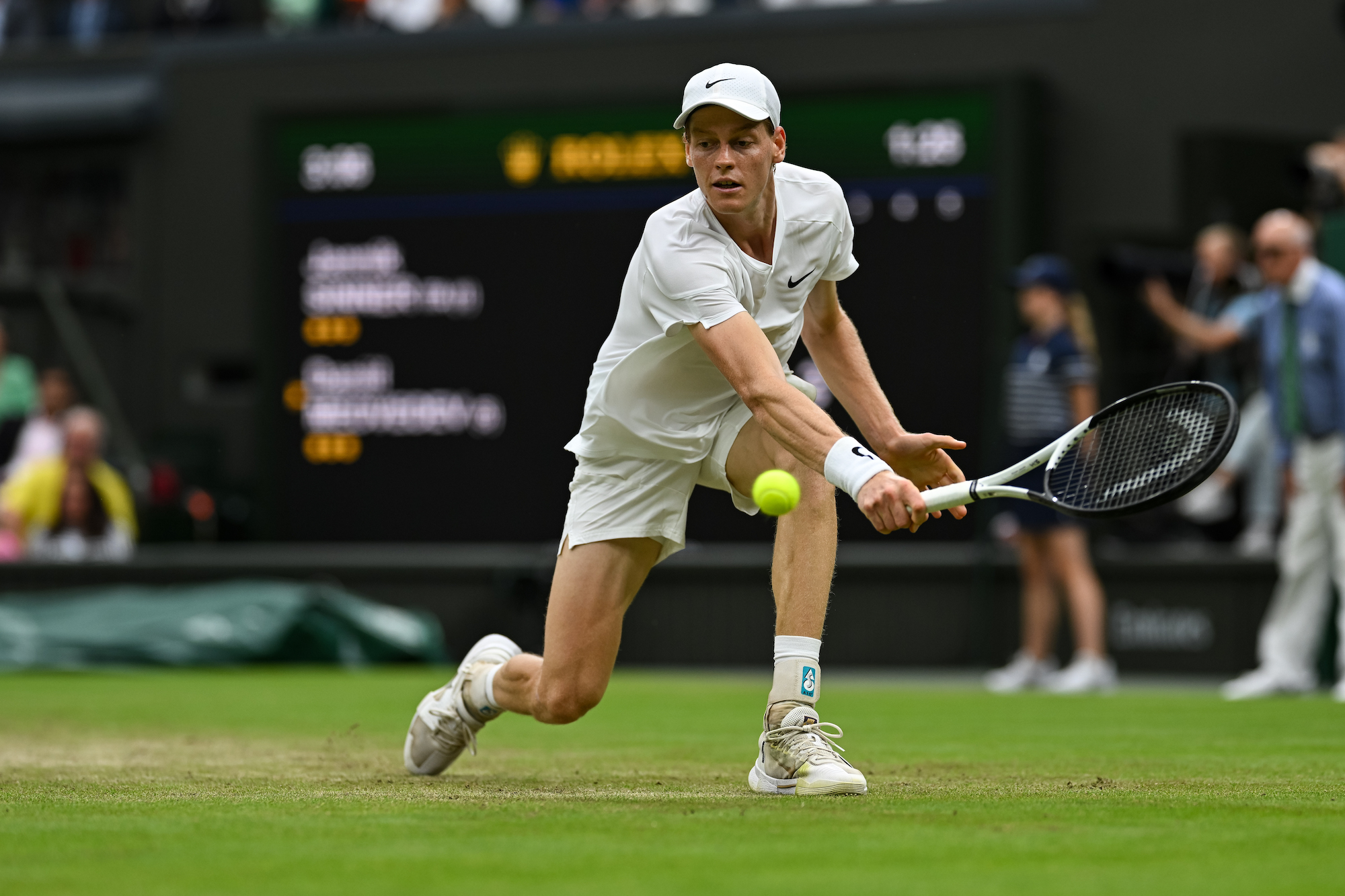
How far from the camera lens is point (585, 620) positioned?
5.11m

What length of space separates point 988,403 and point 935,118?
1.75 m

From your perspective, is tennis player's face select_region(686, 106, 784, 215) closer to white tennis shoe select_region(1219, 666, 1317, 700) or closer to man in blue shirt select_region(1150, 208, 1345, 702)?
man in blue shirt select_region(1150, 208, 1345, 702)

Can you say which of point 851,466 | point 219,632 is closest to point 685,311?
point 851,466

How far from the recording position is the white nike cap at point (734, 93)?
4.59 metres

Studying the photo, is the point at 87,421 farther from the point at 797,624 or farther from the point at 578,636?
the point at 797,624

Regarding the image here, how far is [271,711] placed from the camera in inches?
339

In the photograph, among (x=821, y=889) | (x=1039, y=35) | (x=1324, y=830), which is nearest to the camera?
(x=821, y=889)

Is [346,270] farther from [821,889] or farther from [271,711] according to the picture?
[821,889]

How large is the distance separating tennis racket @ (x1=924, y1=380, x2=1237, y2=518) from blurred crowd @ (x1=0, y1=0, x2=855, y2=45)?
8905 mm

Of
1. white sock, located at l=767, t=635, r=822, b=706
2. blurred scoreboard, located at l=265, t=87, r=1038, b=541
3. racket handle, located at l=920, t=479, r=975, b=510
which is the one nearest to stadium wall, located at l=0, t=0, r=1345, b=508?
blurred scoreboard, located at l=265, t=87, r=1038, b=541

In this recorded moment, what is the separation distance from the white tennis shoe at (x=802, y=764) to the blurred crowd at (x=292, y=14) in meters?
9.20

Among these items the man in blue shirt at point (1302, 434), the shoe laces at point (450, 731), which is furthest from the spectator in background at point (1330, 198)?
the shoe laces at point (450, 731)

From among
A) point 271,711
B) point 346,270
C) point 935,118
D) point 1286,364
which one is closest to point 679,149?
point 935,118

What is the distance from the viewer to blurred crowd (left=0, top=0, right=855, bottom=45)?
14.2m
